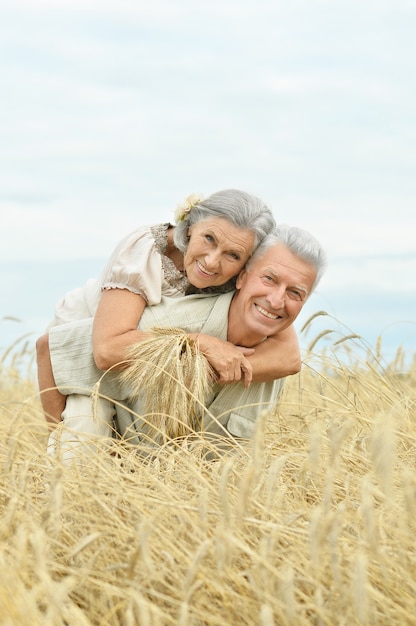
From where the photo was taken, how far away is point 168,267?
3.89m

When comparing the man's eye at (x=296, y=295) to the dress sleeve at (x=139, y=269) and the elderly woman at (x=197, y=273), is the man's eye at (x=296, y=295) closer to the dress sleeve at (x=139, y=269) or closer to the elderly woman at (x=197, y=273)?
the elderly woman at (x=197, y=273)

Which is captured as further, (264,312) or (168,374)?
(264,312)

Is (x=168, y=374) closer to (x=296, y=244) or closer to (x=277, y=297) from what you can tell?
(x=277, y=297)

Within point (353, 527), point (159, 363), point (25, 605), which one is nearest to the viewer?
point (25, 605)

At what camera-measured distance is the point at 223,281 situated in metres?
3.76

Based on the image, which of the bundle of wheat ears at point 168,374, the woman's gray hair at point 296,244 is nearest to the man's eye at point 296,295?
the woman's gray hair at point 296,244

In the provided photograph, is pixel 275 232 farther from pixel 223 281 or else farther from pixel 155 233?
pixel 155 233

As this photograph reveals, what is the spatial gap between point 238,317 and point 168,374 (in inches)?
21.7

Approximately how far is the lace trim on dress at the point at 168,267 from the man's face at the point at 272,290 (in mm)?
315

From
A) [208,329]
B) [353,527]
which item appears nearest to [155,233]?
[208,329]

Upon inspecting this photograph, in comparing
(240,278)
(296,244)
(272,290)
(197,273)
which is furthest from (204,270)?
(296,244)

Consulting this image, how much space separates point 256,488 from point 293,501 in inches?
6.8

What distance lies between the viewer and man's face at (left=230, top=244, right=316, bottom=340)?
3646mm

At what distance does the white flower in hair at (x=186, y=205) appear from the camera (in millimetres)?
3818
